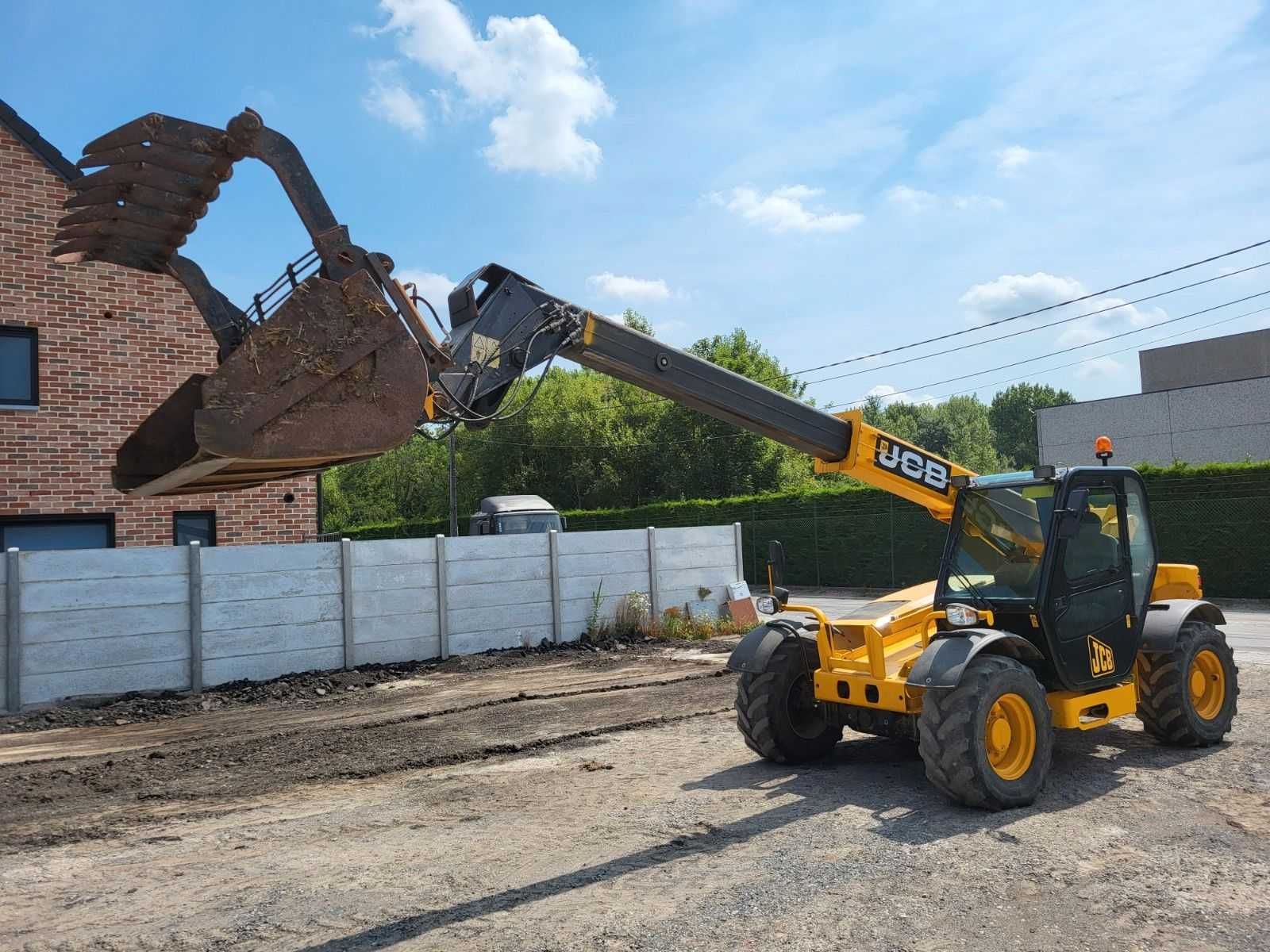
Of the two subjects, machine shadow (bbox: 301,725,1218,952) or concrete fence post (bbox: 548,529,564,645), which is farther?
concrete fence post (bbox: 548,529,564,645)

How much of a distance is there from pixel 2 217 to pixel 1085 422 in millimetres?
32904

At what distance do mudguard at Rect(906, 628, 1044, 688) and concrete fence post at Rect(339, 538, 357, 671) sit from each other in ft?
27.4

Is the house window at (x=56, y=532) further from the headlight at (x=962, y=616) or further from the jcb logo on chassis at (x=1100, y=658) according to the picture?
the jcb logo on chassis at (x=1100, y=658)

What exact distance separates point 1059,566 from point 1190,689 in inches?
64.7

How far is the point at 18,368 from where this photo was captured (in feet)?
44.4

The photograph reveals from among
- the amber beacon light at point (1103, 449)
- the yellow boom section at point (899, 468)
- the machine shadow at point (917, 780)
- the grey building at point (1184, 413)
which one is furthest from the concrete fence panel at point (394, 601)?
the grey building at point (1184, 413)

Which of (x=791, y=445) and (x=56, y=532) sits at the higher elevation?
(x=791, y=445)

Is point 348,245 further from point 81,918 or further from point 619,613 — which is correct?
point 619,613

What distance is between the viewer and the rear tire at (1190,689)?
7180 millimetres

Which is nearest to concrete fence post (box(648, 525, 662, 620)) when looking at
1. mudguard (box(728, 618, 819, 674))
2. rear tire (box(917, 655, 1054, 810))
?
mudguard (box(728, 618, 819, 674))

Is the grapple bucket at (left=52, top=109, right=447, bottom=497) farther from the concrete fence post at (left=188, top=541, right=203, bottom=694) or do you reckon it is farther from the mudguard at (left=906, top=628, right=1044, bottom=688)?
the concrete fence post at (left=188, top=541, right=203, bottom=694)

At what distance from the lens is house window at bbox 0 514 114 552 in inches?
524

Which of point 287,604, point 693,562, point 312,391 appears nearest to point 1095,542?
point 312,391

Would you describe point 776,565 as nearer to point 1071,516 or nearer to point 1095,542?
point 1071,516
